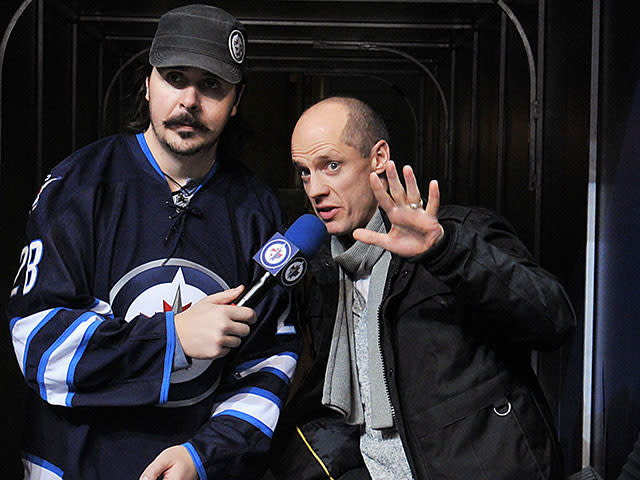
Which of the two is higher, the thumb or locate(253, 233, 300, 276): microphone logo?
locate(253, 233, 300, 276): microphone logo

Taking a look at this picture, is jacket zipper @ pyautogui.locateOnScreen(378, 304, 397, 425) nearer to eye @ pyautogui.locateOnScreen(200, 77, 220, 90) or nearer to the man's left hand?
the man's left hand

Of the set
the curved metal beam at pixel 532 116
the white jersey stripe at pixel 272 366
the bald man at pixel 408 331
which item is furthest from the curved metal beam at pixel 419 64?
the white jersey stripe at pixel 272 366

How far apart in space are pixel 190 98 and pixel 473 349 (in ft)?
2.59

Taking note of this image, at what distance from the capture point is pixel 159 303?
160 cm

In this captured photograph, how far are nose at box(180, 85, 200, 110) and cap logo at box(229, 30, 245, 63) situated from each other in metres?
0.11

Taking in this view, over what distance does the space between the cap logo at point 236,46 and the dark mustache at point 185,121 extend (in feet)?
0.52

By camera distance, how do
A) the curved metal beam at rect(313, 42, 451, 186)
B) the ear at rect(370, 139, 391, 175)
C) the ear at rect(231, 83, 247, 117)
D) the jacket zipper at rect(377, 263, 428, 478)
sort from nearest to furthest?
the jacket zipper at rect(377, 263, 428, 478), the ear at rect(231, 83, 247, 117), the ear at rect(370, 139, 391, 175), the curved metal beam at rect(313, 42, 451, 186)

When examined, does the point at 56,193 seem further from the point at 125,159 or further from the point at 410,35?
the point at 410,35

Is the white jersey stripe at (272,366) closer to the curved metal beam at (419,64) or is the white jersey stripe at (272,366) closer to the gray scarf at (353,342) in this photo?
the gray scarf at (353,342)

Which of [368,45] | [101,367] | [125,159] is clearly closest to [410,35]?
[368,45]

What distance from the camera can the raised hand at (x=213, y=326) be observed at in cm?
142

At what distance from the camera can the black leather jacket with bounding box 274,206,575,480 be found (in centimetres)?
152

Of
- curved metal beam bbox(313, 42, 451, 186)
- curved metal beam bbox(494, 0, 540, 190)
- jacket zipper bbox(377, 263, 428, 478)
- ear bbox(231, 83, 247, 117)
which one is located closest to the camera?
jacket zipper bbox(377, 263, 428, 478)

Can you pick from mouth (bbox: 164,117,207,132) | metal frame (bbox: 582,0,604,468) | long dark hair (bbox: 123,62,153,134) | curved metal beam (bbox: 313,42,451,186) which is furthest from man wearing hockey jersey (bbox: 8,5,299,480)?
curved metal beam (bbox: 313,42,451,186)
